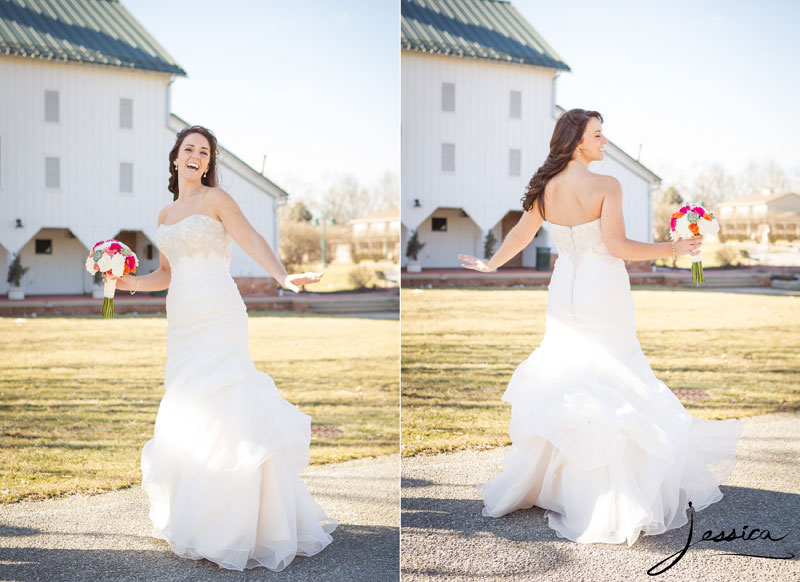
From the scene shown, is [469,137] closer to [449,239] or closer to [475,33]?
[475,33]

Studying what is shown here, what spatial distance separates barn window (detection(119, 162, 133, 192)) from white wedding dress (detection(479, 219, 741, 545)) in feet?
25.3

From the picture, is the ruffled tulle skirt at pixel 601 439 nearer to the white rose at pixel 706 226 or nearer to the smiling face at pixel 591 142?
the white rose at pixel 706 226

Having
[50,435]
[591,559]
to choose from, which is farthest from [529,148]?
[591,559]

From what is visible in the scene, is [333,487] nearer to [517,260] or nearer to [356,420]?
[356,420]

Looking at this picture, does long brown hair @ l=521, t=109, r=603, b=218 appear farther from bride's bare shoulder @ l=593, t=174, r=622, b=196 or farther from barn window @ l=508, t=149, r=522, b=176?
barn window @ l=508, t=149, r=522, b=176

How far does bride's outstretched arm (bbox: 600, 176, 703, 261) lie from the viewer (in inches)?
133

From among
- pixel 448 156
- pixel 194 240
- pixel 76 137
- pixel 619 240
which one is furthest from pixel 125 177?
Result: pixel 619 240

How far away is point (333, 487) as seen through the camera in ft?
14.4

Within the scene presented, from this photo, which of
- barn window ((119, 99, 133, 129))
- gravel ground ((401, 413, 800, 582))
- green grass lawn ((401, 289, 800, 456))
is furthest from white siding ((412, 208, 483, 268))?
gravel ground ((401, 413, 800, 582))

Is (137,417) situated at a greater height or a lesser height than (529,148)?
lesser

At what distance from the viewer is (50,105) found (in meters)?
9.55

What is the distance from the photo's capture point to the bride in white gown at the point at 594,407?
10.6 ft

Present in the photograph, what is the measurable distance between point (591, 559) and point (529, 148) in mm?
6966

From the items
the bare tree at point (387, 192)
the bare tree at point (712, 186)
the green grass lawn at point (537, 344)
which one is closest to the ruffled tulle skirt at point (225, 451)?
the green grass lawn at point (537, 344)
